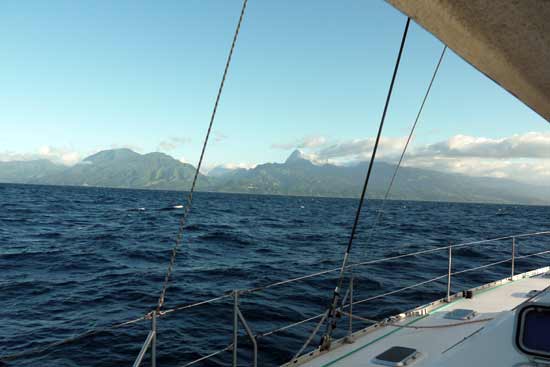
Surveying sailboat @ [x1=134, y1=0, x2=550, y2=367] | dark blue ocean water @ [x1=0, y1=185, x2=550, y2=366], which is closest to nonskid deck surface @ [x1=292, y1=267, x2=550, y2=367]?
sailboat @ [x1=134, y1=0, x2=550, y2=367]

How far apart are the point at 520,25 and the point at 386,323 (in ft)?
15.4

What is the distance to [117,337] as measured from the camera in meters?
9.15

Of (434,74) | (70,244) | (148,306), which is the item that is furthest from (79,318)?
(70,244)

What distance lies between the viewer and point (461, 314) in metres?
6.01

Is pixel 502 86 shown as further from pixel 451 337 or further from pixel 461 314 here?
pixel 461 314

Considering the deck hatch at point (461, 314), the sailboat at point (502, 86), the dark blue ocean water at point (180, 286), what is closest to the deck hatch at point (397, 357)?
the sailboat at point (502, 86)

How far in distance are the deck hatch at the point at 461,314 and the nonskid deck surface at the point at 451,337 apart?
0.28 feet

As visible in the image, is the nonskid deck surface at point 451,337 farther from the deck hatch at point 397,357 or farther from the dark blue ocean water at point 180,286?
the dark blue ocean water at point 180,286

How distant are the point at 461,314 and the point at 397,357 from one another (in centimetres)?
A: 233

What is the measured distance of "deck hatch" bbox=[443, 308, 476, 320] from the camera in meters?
5.88

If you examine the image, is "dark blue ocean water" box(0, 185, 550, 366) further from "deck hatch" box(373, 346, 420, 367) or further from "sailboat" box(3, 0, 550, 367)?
"deck hatch" box(373, 346, 420, 367)

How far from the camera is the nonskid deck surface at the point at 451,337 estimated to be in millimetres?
2846

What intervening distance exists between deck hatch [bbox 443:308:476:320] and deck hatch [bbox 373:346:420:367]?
1.81 meters

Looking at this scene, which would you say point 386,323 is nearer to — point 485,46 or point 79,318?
point 485,46
